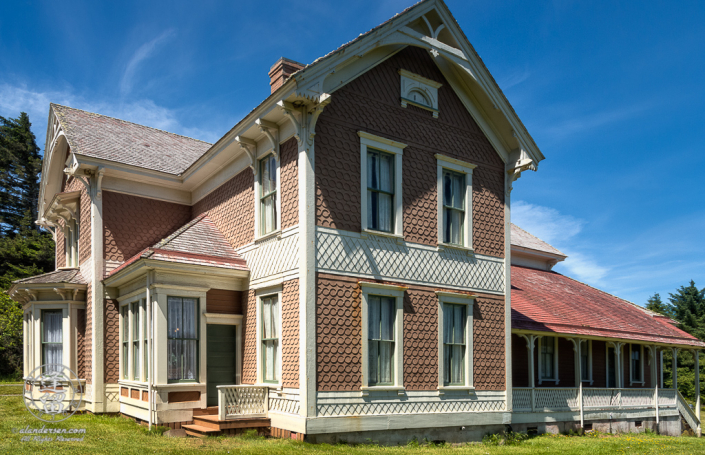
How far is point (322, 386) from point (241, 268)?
4.12 metres

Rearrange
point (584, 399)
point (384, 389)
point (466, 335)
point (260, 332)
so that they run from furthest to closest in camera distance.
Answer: point (584, 399)
point (466, 335)
point (260, 332)
point (384, 389)

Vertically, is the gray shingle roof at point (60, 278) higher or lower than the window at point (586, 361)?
higher

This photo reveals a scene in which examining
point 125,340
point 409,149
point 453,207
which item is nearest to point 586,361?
point 453,207

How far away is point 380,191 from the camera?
14.9 metres

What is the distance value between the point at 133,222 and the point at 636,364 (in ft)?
68.3

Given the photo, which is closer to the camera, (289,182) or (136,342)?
(289,182)

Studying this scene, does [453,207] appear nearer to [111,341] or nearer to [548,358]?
[548,358]

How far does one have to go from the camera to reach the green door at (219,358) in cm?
1546

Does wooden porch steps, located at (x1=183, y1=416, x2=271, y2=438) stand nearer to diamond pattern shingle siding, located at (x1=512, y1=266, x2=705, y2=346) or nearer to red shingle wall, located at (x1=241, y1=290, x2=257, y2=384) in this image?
red shingle wall, located at (x1=241, y1=290, x2=257, y2=384)

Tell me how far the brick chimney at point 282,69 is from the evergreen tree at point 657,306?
49.0 metres

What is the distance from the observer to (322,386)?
517 inches

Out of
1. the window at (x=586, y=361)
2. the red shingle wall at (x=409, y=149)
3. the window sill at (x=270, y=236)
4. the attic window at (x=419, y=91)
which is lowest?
the window at (x=586, y=361)

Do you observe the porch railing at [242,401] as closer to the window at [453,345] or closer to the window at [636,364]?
the window at [453,345]

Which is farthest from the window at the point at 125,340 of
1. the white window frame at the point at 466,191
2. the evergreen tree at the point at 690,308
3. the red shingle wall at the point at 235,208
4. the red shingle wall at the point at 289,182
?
the evergreen tree at the point at 690,308
